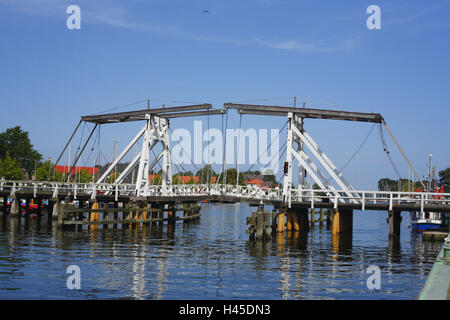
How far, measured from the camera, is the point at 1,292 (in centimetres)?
1402

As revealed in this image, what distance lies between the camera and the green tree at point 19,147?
113562mm

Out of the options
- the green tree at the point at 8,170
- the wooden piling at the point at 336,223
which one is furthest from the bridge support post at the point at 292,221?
the green tree at the point at 8,170

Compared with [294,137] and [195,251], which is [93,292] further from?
[294,137]

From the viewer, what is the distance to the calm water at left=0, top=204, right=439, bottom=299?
49.2 feet

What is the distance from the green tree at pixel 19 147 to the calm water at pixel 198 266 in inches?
3445

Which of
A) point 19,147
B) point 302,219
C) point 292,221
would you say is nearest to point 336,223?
point 292,221

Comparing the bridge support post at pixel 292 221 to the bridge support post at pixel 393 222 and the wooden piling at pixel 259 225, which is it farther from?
the wooden piling at pixel 259 225

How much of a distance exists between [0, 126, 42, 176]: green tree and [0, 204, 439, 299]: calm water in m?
87.5

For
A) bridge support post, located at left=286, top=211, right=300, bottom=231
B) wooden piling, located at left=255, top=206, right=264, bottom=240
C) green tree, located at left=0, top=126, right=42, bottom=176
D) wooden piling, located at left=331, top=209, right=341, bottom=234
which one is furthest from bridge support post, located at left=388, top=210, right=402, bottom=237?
green tree, located at left=0, top=126, right=42, bottom=176

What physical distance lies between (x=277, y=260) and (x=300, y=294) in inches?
288

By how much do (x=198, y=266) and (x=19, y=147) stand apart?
104 meters

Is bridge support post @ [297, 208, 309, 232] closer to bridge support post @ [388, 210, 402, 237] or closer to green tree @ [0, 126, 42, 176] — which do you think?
bridge support post @ [388, 210, 402, 237]

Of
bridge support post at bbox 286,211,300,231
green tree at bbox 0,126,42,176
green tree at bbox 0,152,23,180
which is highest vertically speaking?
green tree at bbox 0,126,42,176

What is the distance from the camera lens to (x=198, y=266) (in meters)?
20.3
